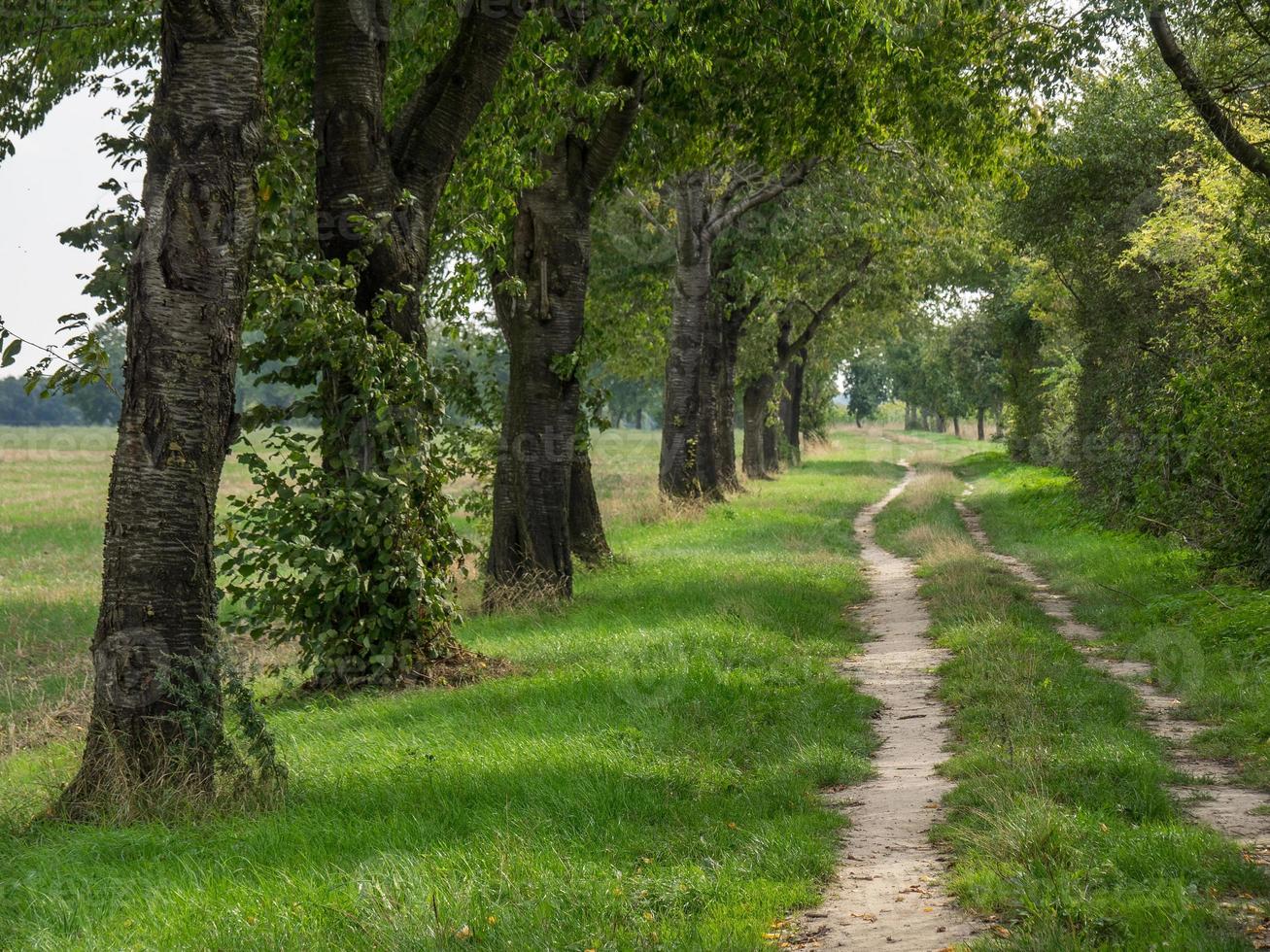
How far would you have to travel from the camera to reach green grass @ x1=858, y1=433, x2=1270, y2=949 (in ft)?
17.0

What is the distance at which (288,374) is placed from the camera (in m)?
10.5

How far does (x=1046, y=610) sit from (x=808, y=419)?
5085 cm

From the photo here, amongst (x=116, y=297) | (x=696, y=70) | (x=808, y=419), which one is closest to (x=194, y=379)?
(x=116, y=297)

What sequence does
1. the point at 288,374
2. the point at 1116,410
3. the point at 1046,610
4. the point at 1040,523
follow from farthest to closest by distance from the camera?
the point at 1040,523 → the point at 1116,410 → the point at 1046,610 → the point at 288,374

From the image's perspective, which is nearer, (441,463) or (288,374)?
(288,374)

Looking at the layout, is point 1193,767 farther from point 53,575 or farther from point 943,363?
point 943,363

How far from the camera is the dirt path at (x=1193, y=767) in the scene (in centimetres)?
677

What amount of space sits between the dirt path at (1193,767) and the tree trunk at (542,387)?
19.8 ft

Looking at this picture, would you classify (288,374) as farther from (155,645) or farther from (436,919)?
(436,919)

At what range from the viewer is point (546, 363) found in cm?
1548

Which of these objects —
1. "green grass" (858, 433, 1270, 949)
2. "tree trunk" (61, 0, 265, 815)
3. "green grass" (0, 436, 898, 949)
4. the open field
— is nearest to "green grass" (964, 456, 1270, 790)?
"green grass" (858, 433, 1270, 949)

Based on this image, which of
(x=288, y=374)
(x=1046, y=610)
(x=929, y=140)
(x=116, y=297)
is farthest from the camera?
(x=929, y=140)

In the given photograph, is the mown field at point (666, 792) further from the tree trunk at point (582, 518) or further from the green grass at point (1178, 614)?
the tree trunk at point (582, 518)

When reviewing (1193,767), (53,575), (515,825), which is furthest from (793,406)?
(515,825)
